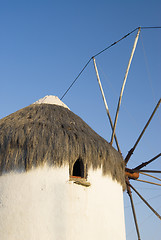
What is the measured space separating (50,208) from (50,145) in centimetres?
169

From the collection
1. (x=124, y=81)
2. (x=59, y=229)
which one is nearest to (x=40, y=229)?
(x=59, y=229)

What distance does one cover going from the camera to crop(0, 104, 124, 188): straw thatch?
9383 millimetres

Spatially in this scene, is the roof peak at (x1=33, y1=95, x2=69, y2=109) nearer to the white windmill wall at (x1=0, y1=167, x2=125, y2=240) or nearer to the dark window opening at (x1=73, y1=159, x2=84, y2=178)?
the dark window opening at (x1=73, y1=159, x2=84, y2=178)

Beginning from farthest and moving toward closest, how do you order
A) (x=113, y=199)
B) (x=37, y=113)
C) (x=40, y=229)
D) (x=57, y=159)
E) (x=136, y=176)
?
(x=136, y=176), (x=37, y=113), (x=113, y=199), (x=57, y=159), (x=40, y=229)

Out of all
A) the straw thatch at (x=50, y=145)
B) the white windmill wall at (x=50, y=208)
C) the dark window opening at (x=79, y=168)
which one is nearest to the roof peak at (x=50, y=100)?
the straw thatch at (x=50, y=145)

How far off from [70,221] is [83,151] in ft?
6.49

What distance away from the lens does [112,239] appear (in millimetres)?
9945

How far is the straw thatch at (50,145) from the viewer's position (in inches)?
369

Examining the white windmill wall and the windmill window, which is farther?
the windmill window

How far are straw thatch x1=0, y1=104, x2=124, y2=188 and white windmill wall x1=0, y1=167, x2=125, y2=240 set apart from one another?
0.98 feet

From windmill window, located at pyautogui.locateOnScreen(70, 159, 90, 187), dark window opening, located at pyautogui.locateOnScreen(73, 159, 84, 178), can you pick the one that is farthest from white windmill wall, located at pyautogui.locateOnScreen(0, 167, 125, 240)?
dark window opening, located at pyautogui.locateOnScreen(73, 159, 84, 178)

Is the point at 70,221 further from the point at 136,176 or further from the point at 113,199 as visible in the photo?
the point at 136,176

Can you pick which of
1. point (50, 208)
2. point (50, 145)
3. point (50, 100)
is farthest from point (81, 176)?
point (50, 100)

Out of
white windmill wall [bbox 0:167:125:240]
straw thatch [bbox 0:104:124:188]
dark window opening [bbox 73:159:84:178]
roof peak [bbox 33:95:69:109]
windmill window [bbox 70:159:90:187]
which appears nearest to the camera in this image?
white windmill wall [bbox 0:167:125:240]
